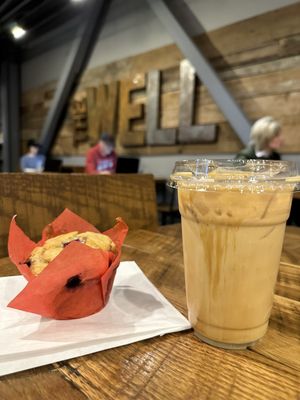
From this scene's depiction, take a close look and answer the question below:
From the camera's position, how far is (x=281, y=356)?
0.41m

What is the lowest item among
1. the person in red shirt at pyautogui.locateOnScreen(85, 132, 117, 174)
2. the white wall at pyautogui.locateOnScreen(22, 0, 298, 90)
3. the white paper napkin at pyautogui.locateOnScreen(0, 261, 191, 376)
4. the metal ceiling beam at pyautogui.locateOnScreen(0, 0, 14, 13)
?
the white paper napkin at pyautogui.locateOnScreen(0, 261, 191, 376)

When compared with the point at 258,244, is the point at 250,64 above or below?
above

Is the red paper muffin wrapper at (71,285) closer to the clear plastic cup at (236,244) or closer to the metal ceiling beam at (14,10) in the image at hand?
the clear plastic cup at (236,244)

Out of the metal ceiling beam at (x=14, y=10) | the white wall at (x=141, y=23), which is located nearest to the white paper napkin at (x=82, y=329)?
the white wall at (x=141, y=23)

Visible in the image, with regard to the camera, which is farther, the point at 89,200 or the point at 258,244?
the point at 89,200

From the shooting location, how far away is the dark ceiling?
215 inches

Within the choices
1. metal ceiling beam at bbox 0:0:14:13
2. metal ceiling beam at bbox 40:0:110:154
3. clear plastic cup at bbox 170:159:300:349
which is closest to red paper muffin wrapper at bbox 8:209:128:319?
clear plastic cup at bbox 170:159:300:349

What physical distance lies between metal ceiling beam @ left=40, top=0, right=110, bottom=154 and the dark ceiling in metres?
0.31

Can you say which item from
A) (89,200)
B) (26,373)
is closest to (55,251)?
(26,373)

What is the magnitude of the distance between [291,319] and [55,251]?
15.6 inches

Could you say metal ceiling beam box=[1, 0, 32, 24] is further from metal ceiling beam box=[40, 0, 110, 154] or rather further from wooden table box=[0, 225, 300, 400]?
wooden table box=[0, 225, 300, 400]

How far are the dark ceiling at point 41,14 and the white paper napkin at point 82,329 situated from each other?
6089mm

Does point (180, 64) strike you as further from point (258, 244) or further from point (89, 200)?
point (258, 244)

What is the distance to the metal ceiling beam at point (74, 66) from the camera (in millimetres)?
5438
